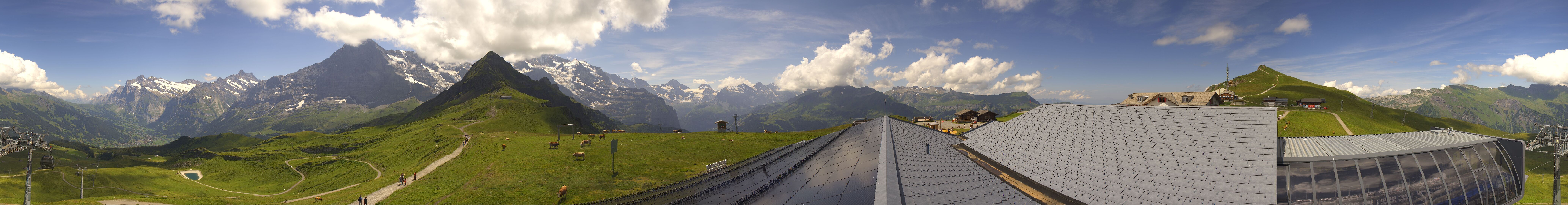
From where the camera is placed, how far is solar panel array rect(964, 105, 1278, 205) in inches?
784

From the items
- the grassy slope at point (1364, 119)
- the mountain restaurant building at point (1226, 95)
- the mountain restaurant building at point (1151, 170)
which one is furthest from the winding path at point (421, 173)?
the mountain restaurant building at point (1226, 95)

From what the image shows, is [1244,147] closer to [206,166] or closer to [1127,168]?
[1127,168]

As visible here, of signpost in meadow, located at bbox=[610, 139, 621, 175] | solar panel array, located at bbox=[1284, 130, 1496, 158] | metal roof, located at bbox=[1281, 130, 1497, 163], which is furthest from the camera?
signpost in meadow, located at bbox=[610, 139, 621, 175]

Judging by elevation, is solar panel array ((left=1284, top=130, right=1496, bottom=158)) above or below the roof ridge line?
above

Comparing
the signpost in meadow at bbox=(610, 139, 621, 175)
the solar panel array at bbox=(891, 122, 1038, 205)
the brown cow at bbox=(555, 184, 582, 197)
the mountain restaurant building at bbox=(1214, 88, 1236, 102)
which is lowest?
the brown cow at bbox=(555, 184, 582, 197)

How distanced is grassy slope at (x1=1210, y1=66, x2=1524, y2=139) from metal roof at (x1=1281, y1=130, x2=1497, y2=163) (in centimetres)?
2885

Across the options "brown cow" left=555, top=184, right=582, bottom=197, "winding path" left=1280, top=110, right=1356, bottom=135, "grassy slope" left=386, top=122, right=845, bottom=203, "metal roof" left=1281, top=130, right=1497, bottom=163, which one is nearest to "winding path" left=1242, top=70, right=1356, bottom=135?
"winding path" left=1280, top=110, right=1356, bottom=135

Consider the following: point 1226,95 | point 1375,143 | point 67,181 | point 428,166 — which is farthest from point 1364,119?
point 67,181

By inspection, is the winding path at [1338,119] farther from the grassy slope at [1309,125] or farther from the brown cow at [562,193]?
the brown cow at [562,193]

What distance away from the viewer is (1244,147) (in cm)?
2161

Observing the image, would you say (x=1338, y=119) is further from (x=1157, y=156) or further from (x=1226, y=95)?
(x=1157, y=156)

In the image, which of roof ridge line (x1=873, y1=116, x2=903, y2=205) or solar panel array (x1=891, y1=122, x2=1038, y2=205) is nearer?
roof ridge line (x1=873, y1=116, x2=903, y2=205)

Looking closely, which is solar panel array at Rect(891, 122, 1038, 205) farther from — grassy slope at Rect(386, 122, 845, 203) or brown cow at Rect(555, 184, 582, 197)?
brown cow at Rect(555, 184, 582, 197)

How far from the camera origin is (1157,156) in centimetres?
2305
